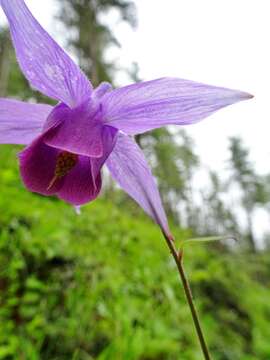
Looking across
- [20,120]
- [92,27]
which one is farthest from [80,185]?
[92,27]

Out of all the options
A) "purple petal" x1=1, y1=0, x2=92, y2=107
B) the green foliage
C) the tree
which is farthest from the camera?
the tree

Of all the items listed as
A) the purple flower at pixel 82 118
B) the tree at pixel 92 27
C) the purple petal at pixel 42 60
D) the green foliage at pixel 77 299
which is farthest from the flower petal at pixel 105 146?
the tree at pixel 92 27

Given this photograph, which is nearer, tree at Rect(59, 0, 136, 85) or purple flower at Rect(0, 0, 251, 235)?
purple flower at Rect(0, 0, 251, 235)

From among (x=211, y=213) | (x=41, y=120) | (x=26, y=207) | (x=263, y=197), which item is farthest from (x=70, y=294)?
(x=211, y=213)

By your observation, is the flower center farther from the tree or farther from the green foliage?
the tree

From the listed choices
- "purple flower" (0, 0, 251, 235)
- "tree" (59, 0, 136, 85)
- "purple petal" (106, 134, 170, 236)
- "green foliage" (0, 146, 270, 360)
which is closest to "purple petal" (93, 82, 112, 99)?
"purple flower" (0, 0, 251, 235)

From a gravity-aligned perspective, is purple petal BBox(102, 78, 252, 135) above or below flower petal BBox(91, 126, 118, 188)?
above

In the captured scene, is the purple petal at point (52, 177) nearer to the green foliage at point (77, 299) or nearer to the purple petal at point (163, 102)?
the purple petal at point (163, 102)
